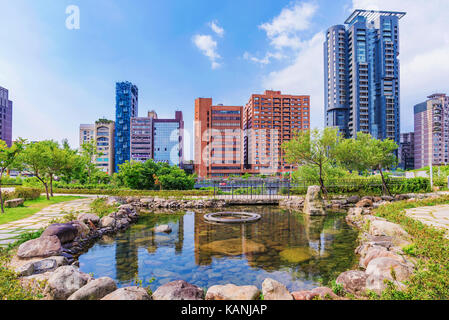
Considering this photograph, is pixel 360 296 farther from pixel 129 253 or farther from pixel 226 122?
pixel 226 122

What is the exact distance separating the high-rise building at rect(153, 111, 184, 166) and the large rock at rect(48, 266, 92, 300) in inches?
4149

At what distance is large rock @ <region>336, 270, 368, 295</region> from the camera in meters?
4.31

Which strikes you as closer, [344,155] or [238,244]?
[238,244]

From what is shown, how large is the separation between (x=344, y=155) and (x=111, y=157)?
100m

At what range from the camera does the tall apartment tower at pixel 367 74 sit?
7806 centimetres

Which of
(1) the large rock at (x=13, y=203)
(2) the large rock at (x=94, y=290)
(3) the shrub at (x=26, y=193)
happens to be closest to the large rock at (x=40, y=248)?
(2) the large rock at (x=94, y=290)

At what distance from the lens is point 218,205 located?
17.7 meters

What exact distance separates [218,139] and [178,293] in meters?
81.6

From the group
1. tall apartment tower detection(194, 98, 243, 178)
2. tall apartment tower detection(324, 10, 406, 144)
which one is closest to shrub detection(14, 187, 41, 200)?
tall apartment tower detection(194, 98, 243, 178)

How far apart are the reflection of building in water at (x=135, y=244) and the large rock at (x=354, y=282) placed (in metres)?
4.68

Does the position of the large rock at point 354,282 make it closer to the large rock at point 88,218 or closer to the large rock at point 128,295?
the large rock at point 128,295

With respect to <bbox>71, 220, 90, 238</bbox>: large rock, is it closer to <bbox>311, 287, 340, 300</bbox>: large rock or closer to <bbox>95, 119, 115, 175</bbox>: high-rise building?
<bbox>311, 287, 340, 300</bbox>: large rock

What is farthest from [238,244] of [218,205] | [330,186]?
[330,186]
